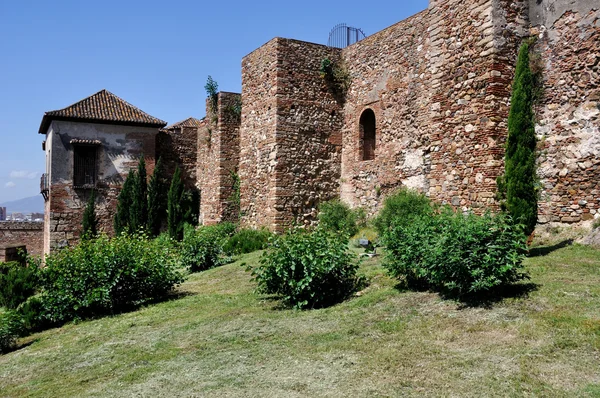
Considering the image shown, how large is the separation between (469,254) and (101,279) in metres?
6.40

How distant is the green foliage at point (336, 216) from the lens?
49.7ft

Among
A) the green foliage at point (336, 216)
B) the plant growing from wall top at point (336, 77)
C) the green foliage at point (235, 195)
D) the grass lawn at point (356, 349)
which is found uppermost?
the plant growing from wall top at point (336, 77)

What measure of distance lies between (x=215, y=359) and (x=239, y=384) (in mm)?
955

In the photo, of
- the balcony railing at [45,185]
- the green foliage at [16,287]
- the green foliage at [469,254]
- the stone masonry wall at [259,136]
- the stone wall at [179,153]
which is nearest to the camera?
the green foliage at [469,254]

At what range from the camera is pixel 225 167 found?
20.5m

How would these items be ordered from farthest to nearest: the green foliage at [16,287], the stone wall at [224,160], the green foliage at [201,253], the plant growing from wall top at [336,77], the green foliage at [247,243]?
the stone wall at [224,160], the plant growing from wall top at [336,77], the green foliage at [247,243], the green foliage at [201,253], the green foliage at [16,287]

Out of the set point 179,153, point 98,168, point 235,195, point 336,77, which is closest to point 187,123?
point 179,153

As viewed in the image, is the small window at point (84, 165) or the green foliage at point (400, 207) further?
the small window at point (84, 165)

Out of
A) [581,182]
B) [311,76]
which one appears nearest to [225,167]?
[311,76]

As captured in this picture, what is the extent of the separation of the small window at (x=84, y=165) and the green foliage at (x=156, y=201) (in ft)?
8.66

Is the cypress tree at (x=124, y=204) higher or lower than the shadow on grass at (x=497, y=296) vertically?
higher

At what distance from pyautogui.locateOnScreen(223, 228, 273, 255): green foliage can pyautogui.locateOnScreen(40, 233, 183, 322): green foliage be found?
494 centimetres

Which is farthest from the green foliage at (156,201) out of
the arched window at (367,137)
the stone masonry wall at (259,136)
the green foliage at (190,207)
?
the arched window at (367,137)

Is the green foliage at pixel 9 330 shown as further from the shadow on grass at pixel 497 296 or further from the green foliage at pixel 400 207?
the green foliage at pixel 400 207
